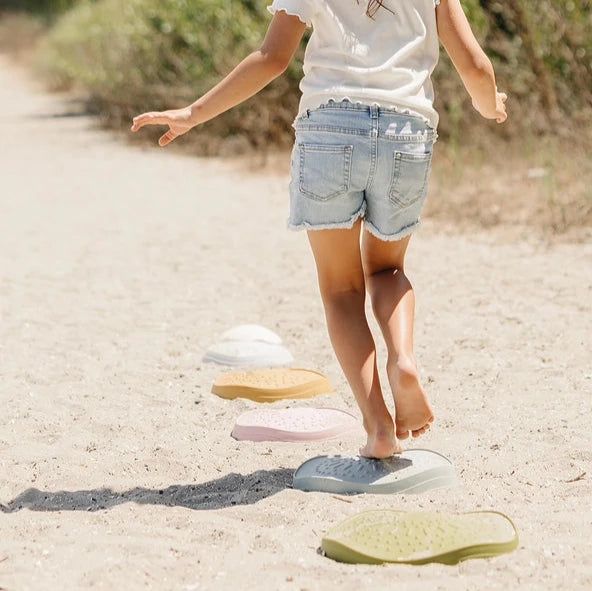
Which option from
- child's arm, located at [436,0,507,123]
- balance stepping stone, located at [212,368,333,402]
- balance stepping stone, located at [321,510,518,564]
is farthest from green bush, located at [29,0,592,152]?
balance stepping stone, located at [321,510,518,564]

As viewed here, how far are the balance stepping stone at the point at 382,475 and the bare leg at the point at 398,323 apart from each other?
0.44ft

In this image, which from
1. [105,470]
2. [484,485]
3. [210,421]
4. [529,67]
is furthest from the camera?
[529,67]

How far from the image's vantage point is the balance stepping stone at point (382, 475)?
10.7ft

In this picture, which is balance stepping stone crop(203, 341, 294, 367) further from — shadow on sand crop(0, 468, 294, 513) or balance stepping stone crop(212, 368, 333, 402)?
shadow on sand crop(0, 468, 294, 513)

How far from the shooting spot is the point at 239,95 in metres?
3.11

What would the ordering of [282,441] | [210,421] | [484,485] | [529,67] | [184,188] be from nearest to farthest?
1. [484,485]
2. [282,441]
3. [210,421]
4. [529,67]
5. [184,188]

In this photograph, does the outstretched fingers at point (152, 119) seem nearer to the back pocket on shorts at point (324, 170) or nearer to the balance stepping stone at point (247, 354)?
the back pocket on shorts at point (324, 170)

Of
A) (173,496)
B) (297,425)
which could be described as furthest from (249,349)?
(173,496)

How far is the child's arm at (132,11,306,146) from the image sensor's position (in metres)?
3.06

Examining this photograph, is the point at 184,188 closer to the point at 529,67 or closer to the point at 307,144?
the point at 529,67

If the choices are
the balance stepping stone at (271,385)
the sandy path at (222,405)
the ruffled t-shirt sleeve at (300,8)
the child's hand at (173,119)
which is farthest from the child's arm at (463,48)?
the balance stepping stone at (271,385)

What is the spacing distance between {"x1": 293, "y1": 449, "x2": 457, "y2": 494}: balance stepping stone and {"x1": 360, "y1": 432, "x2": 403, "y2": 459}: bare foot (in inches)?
1.2

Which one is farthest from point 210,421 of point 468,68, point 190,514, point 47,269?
point 47,269

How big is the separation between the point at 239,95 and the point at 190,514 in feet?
3.74
